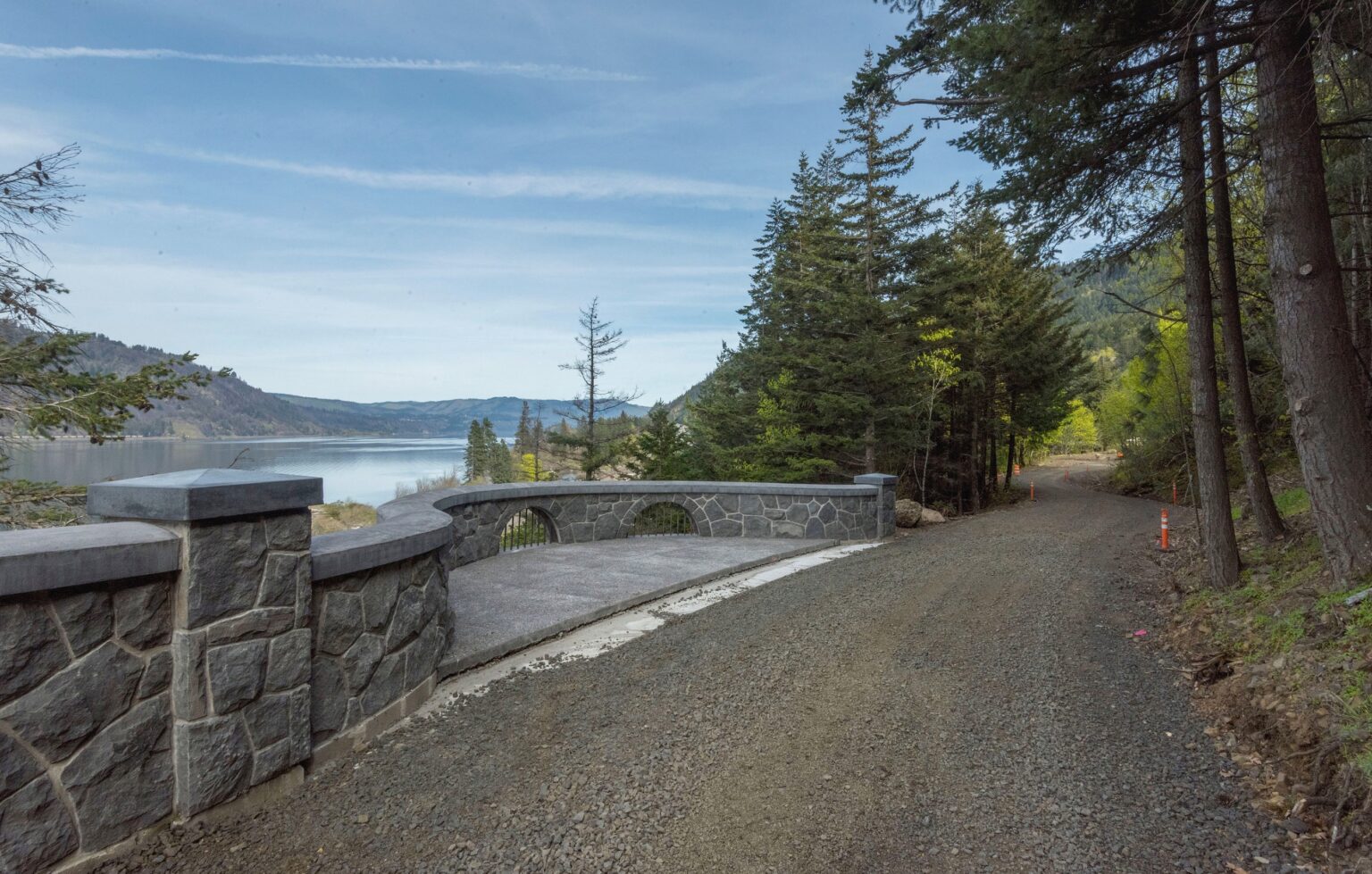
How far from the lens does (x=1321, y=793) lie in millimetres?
2289

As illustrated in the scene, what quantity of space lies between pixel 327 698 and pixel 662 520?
23.5 ft

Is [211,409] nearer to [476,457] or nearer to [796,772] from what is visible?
[476,457]

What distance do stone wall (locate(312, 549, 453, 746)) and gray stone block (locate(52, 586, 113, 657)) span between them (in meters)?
0.67

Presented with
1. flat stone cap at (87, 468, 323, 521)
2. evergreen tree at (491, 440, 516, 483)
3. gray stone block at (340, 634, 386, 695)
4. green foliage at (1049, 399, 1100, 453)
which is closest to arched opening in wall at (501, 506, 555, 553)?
gray stone block at (340, 634, 386, 695)

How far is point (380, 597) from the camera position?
9.34ft

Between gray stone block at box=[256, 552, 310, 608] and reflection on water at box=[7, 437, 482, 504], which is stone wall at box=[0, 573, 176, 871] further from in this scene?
reflection on water at box=[7, 437, 482, 504]

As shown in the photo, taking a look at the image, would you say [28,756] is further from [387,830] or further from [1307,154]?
[1307,154]

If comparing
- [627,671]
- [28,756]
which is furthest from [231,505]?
[627,671]

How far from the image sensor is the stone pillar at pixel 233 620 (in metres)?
2.03

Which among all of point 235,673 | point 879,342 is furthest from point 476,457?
point 235,673

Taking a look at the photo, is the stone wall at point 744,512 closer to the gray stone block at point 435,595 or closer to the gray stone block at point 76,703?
the gray stone block at point 435,595

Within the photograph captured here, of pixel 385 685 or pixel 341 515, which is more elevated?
pixel 385 685

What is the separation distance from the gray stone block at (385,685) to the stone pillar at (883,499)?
24.5 feet

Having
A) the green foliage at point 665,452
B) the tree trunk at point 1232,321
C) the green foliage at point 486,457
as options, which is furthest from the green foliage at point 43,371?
the green foliage at point 486,457
